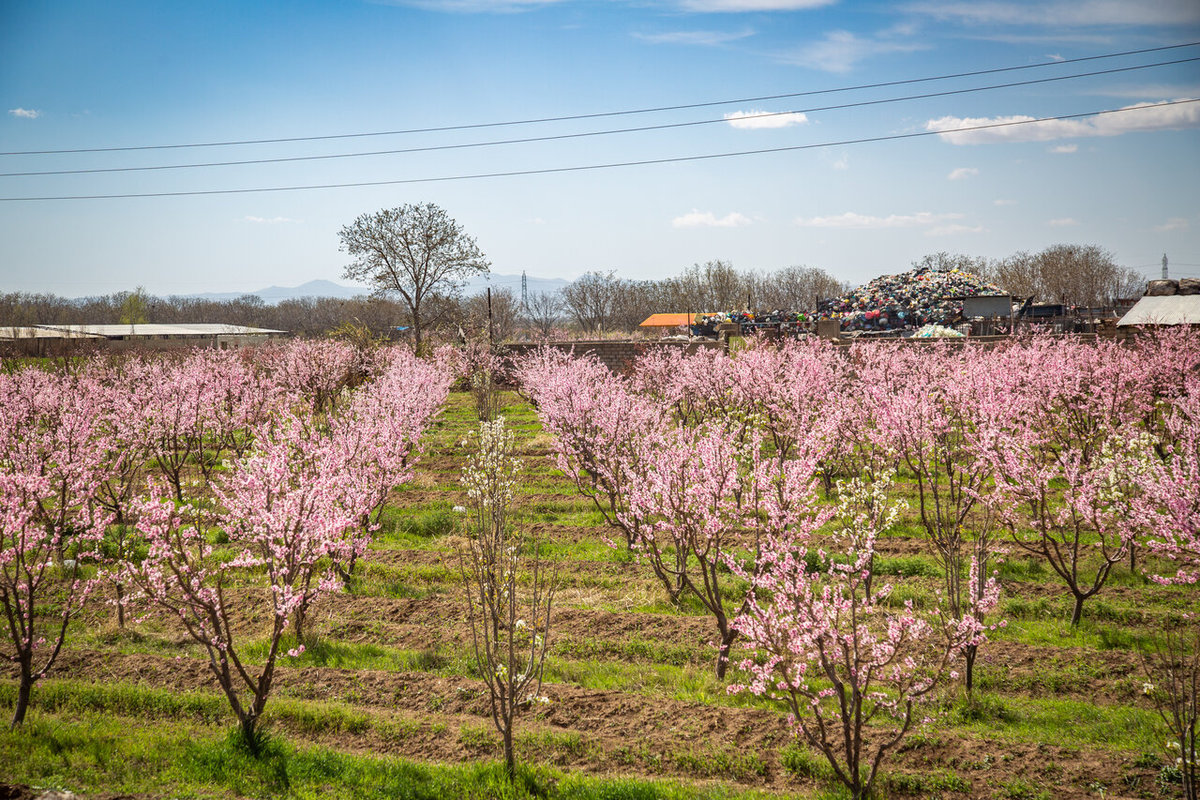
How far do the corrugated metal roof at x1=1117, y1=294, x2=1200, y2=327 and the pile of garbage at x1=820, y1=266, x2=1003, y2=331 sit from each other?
1069cm

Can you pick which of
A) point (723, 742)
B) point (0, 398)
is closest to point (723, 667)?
point (723, 742)

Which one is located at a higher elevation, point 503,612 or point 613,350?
point 613,350

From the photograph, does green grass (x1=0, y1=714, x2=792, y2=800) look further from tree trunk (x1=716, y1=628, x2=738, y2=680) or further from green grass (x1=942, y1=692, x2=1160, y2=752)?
green grass (x1=942, y1=692, x2=1160, y2=752)

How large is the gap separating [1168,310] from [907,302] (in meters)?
16.1

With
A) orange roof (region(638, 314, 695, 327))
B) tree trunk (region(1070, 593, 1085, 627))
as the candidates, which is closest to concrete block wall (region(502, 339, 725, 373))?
tree trunk (region(1070, 593, 1085, 627))

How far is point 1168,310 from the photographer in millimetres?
25062

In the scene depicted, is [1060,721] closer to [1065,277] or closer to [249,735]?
[249,735]

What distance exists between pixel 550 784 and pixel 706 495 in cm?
281

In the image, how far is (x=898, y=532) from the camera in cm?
1093

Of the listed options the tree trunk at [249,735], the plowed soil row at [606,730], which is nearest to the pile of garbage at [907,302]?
the plowed soil row at [606,730]

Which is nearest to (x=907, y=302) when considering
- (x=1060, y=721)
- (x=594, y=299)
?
(x=1060, y=721)

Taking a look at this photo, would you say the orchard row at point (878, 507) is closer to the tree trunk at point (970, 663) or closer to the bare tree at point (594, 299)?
the tree trunk at point (970, 663)

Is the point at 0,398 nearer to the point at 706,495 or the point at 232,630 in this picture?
the point at 232,630

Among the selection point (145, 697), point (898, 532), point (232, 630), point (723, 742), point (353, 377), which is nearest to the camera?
point (723, 742)
